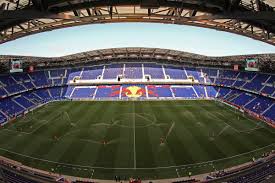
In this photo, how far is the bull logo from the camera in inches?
3147

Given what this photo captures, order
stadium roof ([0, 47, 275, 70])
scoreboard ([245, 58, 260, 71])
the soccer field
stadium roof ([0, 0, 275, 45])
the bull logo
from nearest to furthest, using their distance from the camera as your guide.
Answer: stadium roof ([0, 0, 275, 45]) < the soccer field < scoreboard ([245, 58, 260, 71]) < the bull logo < stadium roof ([0, 47, 275, 70])

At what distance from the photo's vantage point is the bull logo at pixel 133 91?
79938 mm

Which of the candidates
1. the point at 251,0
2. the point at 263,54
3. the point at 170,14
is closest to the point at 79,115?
the point at 170,14

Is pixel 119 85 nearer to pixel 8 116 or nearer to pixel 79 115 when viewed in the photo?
pixel 79 115

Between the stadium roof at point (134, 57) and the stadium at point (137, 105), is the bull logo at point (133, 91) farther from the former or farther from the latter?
the stadium roof at point (134, 57)

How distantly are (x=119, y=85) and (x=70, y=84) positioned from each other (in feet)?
55.1

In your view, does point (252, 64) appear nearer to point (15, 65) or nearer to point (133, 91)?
point (133, 91)

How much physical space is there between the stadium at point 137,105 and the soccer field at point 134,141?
0.54 ft

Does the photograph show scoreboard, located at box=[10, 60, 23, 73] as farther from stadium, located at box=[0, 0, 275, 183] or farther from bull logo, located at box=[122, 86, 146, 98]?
bull logo, located at box=[122, 86, 146, 98]

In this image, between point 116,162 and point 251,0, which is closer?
point 251,0

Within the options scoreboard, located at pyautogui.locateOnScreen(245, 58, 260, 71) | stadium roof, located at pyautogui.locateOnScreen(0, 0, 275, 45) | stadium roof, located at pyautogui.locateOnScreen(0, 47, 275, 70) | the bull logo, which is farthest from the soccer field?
stadium roof, located at pyautogui.locateOnScreen(0, 47, 275, 70)

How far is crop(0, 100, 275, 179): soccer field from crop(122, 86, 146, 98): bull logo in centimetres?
1944

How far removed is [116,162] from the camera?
31812 mm

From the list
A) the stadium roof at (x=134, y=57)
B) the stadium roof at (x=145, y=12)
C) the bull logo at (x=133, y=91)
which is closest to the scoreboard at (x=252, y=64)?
the stadium roof at (x=134, y=57)
